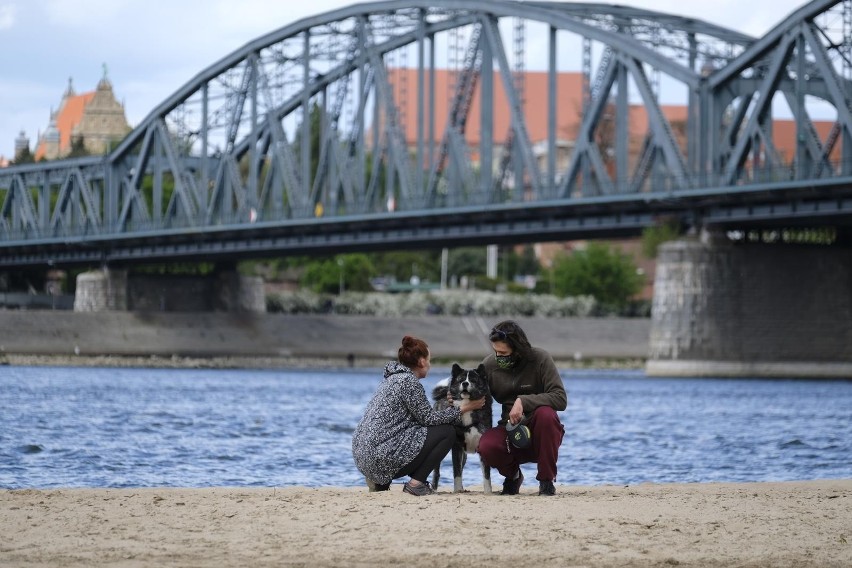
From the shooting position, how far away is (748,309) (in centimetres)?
7481

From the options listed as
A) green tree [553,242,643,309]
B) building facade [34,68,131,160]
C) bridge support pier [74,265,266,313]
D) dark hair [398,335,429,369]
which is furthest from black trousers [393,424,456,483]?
building facade [34,68,131,160]

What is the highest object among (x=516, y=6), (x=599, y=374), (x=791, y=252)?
(x=516, y=6)

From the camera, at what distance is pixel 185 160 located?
4092 inches

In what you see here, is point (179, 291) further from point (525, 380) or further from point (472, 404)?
point (472, 404)

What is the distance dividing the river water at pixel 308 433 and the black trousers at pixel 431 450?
5908 mm

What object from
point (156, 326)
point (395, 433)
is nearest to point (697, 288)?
point (156, 326)

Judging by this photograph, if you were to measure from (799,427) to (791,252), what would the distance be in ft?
124

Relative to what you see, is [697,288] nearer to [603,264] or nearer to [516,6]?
[516,6]

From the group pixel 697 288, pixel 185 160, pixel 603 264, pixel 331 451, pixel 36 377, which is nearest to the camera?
pixel 331 451

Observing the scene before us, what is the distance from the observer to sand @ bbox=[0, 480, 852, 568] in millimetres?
12039

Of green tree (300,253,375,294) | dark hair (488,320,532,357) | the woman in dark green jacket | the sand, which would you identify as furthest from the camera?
green tree (300,253,375,294)

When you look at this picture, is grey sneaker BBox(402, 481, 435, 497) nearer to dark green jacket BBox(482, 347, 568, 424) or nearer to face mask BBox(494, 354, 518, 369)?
dark green jacket BBox(482, 347, 568, 424)

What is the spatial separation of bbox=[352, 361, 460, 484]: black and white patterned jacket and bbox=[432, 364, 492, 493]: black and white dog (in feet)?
0.45

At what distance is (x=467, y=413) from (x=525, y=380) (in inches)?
22.9
